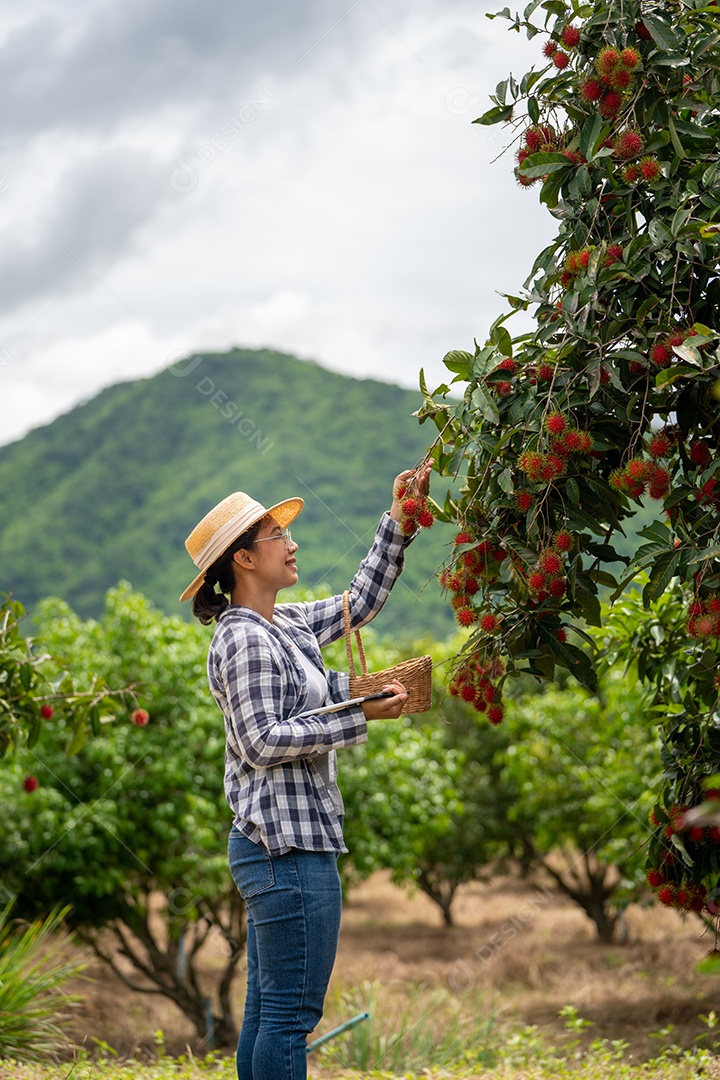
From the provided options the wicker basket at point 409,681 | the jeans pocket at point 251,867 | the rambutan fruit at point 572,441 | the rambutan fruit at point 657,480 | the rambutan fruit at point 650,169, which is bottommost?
the jeans pocket at point 251,867

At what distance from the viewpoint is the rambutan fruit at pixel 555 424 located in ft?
6.70

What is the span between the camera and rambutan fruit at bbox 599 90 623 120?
2.15 meters

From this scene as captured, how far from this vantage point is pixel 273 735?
2182 millimetres

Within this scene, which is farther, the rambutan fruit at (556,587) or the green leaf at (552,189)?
the green leaf at (552,189)

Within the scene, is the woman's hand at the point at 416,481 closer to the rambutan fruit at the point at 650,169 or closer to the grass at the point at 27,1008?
the rambutan fruit at the point at 650,169

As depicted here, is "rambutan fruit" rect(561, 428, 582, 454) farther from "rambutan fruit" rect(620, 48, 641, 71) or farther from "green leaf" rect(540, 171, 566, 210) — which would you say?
"rambutan fruit" rect(620, 48, 641, 71)

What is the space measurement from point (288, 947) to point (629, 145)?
179 centimetres

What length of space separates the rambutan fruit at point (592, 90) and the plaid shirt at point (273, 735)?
1.33 meters

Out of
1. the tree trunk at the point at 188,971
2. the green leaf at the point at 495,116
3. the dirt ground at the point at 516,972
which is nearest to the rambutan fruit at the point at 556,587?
the green leaf at the point at 495,116


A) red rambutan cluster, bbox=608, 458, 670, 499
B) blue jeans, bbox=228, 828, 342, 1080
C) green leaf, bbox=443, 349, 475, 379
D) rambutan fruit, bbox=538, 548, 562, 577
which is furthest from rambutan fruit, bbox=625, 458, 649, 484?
blue jeans, bbox=228, 828, 342, 1080

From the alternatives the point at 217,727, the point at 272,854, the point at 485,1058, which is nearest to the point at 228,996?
the point at 217,727

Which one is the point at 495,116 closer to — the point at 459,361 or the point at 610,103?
the point at 610,103

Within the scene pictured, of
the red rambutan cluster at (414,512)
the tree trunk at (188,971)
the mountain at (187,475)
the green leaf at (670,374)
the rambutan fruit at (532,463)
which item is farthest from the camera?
the mountain at (187,475)

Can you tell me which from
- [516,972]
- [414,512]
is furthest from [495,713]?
[516,972]
